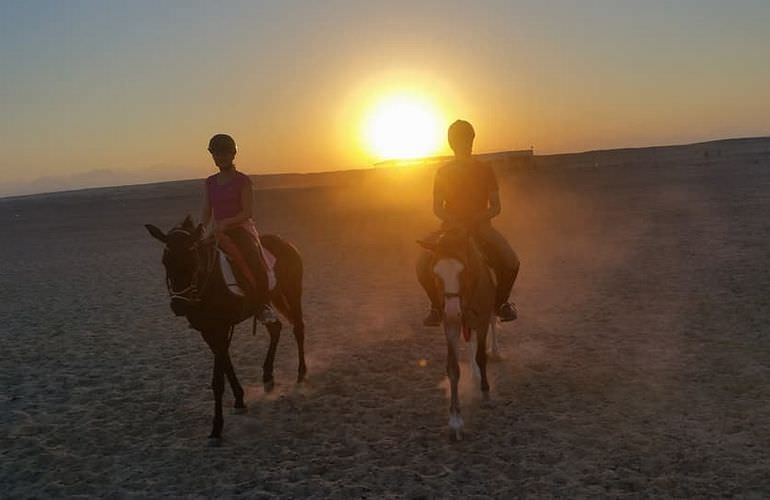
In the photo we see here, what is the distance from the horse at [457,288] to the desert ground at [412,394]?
0.70 meters

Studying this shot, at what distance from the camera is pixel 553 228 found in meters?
24.4

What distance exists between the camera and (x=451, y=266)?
6230 mm

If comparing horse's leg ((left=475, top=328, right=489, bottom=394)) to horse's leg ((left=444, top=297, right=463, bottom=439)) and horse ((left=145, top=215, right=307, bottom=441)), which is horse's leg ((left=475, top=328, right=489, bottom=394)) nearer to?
horse's leg ((left=444, top=297, right=463, bottom=439))

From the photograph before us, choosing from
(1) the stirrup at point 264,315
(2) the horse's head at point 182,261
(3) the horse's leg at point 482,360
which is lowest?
(3) the horse's leg at point 482,360

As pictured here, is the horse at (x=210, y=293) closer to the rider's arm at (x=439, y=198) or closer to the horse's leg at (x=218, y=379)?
the horse's leg at (x=218, y=379)

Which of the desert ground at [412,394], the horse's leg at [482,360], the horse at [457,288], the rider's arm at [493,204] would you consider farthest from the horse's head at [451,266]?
the desert ground at [412,394]

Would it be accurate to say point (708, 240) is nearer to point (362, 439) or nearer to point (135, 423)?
point (362, 439)

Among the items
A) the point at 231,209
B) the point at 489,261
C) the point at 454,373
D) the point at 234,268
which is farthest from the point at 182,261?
→ the point at 489,261

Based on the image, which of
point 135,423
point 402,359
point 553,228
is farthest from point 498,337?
point 553,228

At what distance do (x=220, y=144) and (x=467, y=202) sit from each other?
302 centimetres

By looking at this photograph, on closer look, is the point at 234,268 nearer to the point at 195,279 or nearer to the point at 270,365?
the point at 195,279

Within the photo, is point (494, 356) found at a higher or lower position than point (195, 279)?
lower

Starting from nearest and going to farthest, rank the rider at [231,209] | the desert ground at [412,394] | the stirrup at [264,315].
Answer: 1. the desert ground at [412,394]
2. the rider at [231,209]
3. the stirrup at [264,315]

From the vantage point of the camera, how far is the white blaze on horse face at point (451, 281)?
623 cm
